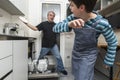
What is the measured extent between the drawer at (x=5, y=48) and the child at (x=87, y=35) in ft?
1.73

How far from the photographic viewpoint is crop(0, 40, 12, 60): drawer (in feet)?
4.94

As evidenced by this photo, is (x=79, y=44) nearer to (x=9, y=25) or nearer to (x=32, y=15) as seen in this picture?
(x=9, y=25)

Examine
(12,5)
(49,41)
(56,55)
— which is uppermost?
(12,5)

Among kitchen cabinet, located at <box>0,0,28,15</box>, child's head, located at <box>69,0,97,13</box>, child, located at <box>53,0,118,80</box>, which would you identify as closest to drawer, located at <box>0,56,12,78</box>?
child, located at <box>53,0,118,80</box>

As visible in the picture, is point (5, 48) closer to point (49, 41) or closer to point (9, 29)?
point (9, 29)

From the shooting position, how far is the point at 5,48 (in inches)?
64.4

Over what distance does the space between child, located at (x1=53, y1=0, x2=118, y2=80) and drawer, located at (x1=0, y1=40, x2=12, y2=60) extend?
20.8 inches

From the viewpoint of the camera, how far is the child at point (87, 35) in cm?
117

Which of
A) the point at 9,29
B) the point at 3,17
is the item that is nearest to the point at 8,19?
the point at 3,17

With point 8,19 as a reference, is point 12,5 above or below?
above

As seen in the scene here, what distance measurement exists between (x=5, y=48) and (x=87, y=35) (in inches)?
30.8

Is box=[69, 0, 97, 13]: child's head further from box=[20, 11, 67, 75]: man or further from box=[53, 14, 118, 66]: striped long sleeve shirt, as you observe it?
box=[20, 11, 67, 75]: man

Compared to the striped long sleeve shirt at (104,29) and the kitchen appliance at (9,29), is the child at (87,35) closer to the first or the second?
the striped long sleeve shirt at (104,29)

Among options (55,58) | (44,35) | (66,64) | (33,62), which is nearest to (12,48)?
(33,62)
